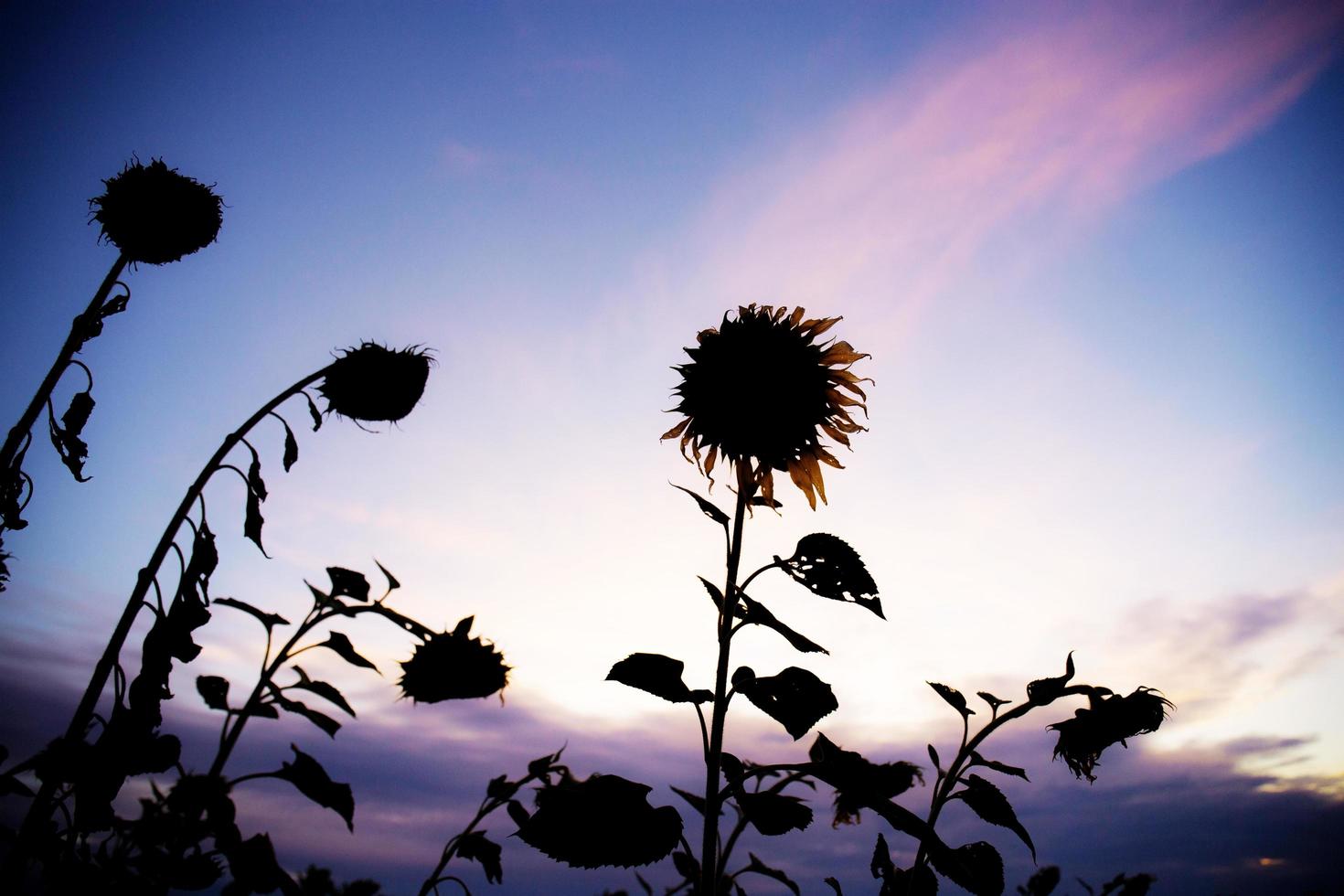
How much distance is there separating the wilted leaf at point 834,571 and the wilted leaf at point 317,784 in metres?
1.46

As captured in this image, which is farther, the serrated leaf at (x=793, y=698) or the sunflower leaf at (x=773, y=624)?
the sunflower leaf at (x=773, y=624)

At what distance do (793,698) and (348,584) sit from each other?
149 cm

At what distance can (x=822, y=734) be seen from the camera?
6.57 feet

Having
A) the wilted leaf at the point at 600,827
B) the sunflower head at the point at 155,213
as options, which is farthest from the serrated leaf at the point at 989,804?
the sunflower head at the point at 155,213

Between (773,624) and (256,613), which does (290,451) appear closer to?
(256,613)

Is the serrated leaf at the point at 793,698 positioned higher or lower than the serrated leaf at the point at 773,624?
lower

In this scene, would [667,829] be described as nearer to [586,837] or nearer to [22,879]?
[586,837]

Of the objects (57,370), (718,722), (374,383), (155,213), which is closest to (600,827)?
(718,722)

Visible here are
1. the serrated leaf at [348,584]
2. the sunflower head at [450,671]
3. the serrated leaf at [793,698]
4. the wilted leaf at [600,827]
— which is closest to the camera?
the wilted leaf at [600,827]

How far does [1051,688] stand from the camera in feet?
6.95

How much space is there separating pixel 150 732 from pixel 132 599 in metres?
0.40

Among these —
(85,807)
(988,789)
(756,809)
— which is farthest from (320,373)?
(988,789)

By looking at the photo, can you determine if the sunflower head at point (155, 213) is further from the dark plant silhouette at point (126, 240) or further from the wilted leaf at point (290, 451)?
the wilted leaf at point (290, 451)

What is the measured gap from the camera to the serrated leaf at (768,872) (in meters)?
2.52
